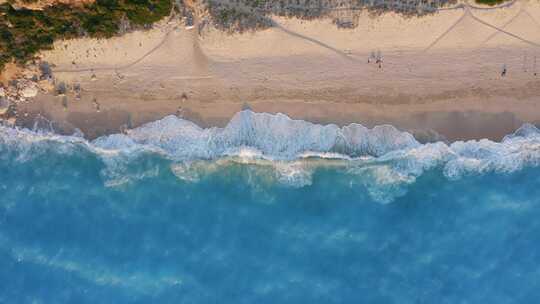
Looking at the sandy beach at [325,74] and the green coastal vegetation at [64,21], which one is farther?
the sandy beach at [325,74]

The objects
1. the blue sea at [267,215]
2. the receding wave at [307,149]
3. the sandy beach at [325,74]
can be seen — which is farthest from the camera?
the blue sea at [267,215]

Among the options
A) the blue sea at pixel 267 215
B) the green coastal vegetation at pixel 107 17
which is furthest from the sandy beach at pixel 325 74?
the blue sea at pixel 267 215

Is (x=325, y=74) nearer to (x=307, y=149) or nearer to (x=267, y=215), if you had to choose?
(x=307, y=149)

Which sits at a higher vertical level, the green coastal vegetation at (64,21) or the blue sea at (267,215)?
the green coastal vegetation at (64,21)

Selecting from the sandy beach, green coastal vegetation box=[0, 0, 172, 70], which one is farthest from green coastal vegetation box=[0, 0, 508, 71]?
the sandy beach

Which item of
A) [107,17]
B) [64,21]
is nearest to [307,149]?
[107,17]

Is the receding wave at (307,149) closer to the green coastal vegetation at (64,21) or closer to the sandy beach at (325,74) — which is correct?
the sandy beach at (325,74)

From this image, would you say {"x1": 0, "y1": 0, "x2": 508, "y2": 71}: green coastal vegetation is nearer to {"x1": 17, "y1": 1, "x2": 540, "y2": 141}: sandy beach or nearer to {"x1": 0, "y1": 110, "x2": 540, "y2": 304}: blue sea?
{"x1": 17, "y1": 1, "x2": 540, "y2": 141}: sandy beach

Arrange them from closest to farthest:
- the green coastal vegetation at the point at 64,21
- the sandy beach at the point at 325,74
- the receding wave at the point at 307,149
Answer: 1. the green coastal vegetation at the point at 64,21
2. the sandy beach at the point at 325,74
3. the receding wave at the point at 307,149
